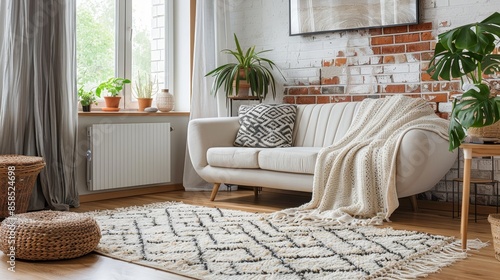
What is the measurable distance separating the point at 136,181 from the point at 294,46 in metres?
1.80

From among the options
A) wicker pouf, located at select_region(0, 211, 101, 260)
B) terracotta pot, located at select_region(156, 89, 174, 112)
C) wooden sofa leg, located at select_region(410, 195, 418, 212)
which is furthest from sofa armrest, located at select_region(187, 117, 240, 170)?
wicker pouf, located at select_region(0, 211, 101, 260)

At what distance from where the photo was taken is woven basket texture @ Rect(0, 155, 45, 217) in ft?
12.2

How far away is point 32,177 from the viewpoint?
390 cm

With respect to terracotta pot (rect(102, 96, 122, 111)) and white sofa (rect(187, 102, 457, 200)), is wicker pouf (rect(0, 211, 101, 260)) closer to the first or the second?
white sofa (rect(187, 102, 457, 200))

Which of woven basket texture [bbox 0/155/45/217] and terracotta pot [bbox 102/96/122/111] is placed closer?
woven basket texture [bbox 0/155/45/217]

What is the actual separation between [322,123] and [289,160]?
69 centimetres

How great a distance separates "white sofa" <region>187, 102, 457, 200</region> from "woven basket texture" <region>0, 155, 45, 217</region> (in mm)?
1281

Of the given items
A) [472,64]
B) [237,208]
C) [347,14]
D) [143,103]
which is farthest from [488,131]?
[143,103]

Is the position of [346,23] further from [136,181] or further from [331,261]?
[331,261]

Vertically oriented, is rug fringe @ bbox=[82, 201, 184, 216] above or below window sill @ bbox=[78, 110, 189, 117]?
below

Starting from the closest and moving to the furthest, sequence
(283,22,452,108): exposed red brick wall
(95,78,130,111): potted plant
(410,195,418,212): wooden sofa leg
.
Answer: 1. (410,195,418,212): wooden sofa leg
2. (283,22,452,108): exposed red brick wall
3. (95,78,130,111): potted plant

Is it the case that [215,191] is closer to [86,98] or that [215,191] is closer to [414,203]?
[86,98]

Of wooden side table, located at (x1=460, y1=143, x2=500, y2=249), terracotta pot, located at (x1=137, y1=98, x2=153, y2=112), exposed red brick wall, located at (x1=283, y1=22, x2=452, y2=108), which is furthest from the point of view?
terracotta pot, located at (x1=137, y1=98, x2=153, y2=112)

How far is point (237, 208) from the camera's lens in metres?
4.41
